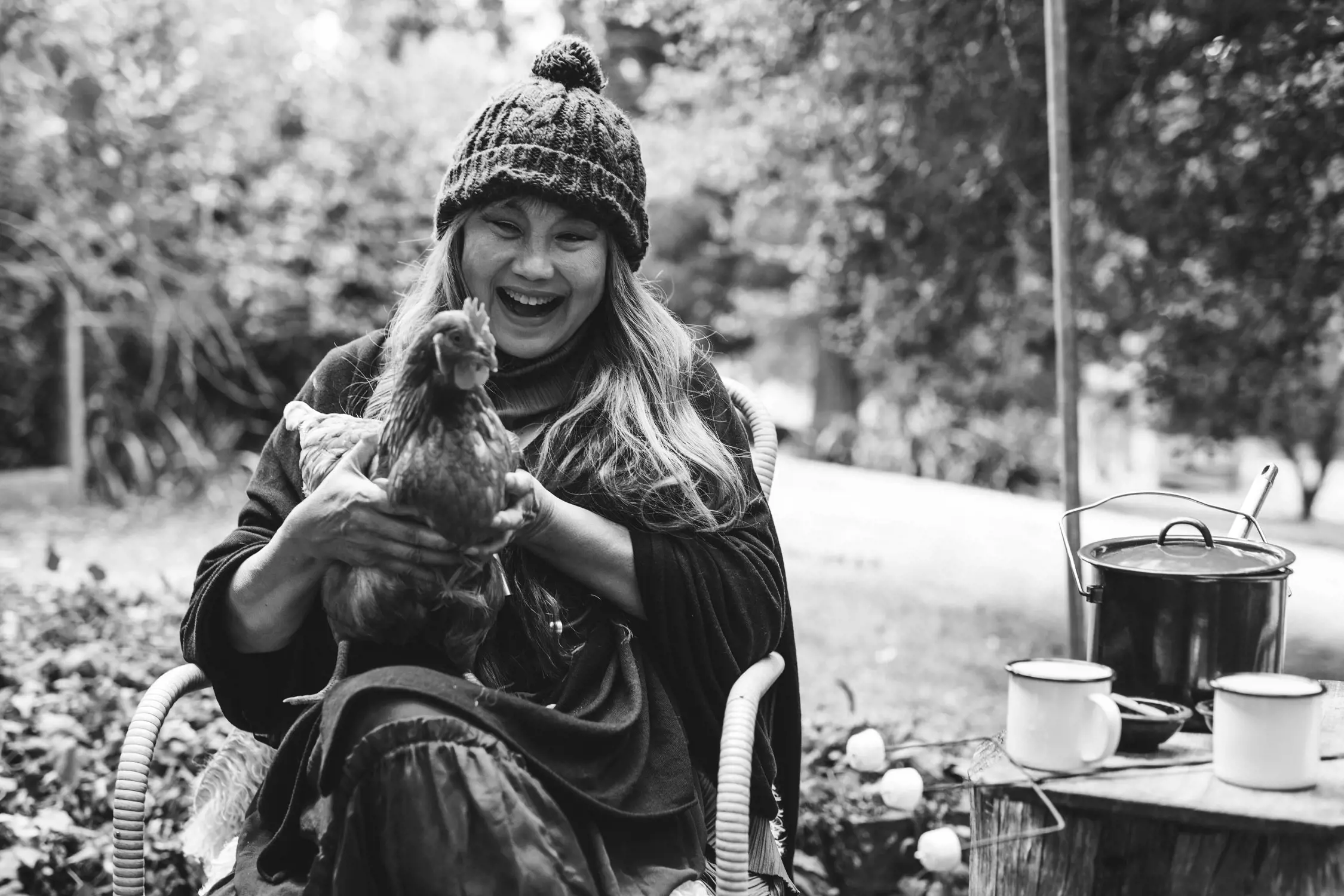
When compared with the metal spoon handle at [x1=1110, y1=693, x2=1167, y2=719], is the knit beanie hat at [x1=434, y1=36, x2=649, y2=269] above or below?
above

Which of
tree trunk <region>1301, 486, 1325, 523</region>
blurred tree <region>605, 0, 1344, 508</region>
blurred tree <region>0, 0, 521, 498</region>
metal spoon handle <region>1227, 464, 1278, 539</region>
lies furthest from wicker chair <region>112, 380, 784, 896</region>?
tree trunk <region>1301, 486, 1325, 523</region>

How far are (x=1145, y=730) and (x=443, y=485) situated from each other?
1184 mm

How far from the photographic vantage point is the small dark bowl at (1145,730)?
1.79 meters

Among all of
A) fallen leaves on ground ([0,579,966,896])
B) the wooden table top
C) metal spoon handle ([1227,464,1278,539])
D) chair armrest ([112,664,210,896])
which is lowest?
fallen leaves on ground ([0,579,966,896])

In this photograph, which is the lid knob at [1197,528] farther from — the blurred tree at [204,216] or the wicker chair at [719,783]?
the blurred tree at [204,216]

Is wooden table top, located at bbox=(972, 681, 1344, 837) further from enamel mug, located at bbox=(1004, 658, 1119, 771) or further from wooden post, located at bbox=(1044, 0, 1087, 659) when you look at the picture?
wooden post, located at bbox=(1044, 0, 1087, 659)

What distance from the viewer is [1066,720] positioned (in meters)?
1.70

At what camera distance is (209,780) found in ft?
7.50

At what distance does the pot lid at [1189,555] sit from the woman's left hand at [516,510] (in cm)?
99

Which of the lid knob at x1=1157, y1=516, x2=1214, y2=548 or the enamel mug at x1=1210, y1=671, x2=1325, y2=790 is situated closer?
the enamel mug at x1=1210, y1=671, x2=1325, y2=790

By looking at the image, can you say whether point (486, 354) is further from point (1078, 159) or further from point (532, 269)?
point (1078, 159)

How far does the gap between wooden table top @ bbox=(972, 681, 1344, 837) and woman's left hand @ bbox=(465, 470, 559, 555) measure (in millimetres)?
821

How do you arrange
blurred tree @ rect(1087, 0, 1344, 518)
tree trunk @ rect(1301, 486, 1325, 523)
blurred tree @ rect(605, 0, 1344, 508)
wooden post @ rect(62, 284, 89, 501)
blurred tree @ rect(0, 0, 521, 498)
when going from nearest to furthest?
blurred tree @ rect(1087, 0, 1344, 518) < blurred tree @ rect(605, 0, 1344, 508) < blurred tree @ rect(0, 0, 521, 498) < wooden post @ rect(62, 284, 89, 501) < tree trunk @ rect(1301, 486, 1325, 523)

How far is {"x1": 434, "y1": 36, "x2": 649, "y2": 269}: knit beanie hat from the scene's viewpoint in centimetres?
213
